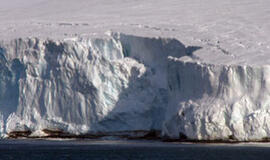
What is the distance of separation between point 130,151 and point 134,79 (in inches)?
344

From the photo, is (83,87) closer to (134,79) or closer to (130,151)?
(134,79)

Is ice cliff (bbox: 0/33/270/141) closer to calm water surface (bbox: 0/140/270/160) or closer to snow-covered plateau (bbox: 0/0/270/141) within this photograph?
snow-covered plateau (bbox: 0/0/270/141)

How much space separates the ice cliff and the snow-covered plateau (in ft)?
0.18

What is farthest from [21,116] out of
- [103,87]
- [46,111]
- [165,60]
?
[165,60]

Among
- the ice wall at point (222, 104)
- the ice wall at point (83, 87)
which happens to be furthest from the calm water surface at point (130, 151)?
the ice wall at point (83, 87)

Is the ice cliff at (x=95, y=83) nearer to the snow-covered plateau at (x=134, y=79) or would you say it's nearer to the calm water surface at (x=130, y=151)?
the snow-covered plateau at (x=134, y=79)

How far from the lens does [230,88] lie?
1507 inches

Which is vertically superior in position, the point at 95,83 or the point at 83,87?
the point at 95,83

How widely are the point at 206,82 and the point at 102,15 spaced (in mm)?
16988

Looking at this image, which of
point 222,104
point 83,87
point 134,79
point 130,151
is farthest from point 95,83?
point 222,104

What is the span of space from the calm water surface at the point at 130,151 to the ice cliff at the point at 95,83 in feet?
5.53

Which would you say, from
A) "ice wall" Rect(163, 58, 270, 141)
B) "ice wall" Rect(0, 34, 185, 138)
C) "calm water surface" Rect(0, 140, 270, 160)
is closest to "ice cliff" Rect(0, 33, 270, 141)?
"ice wall" Rect(0, 34, 185, 138)

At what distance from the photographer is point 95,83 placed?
42750mm

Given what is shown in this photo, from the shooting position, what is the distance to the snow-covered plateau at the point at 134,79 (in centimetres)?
3822
